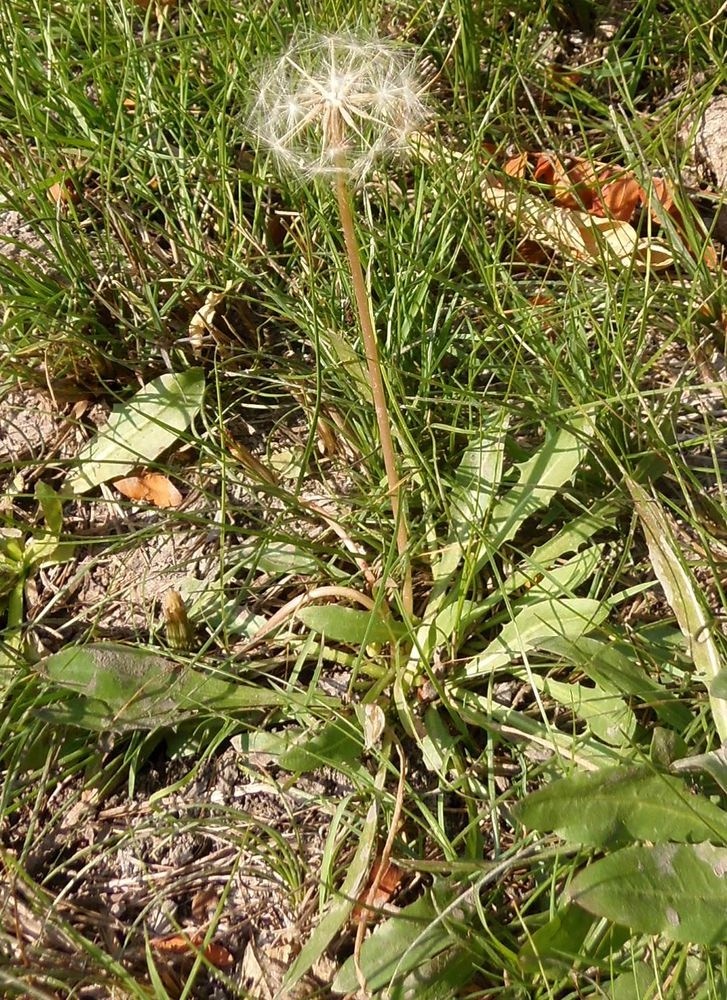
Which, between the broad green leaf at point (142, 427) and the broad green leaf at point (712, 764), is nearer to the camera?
the broad green leaf at point (712, 764)

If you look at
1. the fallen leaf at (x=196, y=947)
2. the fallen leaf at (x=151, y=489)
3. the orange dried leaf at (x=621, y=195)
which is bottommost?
the fallen leaf at (x=196, y=947)

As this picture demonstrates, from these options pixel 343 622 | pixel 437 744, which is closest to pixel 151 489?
pixel 343 622

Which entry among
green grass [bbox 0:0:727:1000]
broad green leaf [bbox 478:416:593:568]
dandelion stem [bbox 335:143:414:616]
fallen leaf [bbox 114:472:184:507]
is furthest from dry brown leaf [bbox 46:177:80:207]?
broad green leaf [bbox 478:416:593:568]

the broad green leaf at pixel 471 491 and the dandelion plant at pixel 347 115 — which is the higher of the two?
the dandelion plant at pixel 347 115

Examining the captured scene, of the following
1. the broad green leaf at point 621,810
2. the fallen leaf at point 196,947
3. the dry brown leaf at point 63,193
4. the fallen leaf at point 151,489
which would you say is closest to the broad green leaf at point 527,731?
the broad green leaf at point 621,810

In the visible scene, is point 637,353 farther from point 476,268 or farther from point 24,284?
point 24,284

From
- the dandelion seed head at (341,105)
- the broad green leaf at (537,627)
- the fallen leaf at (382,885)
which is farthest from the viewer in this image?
the broad green leaf at (537,627)

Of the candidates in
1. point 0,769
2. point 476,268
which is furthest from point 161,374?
point 0,769

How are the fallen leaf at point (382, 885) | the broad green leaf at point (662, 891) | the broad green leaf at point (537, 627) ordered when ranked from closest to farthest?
the broad green leaf at point (662, 891)
the fallen leaf at point (382, 885)
the broad green leaf at point (537, 627)

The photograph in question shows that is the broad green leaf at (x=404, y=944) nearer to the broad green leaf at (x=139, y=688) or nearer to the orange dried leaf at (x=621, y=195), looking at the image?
the broad green leaf at (x=139, y=688)
